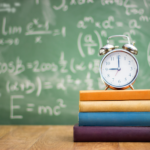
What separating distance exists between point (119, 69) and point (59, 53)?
1.97 ft

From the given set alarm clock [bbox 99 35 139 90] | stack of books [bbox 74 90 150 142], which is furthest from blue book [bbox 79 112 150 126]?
alarm clock [bbox 99 35 139 90]

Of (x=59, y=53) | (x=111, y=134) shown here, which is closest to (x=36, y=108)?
(x=59, y=53)

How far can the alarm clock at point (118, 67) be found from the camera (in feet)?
3.52

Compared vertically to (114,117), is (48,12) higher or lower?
higher

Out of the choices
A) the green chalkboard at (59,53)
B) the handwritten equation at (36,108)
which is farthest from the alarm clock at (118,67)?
the handwritten equation at (36,108)

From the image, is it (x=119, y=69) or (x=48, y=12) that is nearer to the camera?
(x=119, y=69)

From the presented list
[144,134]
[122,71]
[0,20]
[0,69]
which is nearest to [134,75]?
[122,71]

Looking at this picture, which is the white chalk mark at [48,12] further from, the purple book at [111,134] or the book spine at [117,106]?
the purple book at [111,134]

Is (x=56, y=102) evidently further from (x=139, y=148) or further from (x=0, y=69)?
(x=139, y=148)

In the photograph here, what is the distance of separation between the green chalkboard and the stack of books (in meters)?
0.51

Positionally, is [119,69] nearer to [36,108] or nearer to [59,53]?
[59,53]

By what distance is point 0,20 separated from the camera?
1.57 m

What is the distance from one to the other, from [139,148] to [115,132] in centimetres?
14

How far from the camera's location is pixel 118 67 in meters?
1.09
